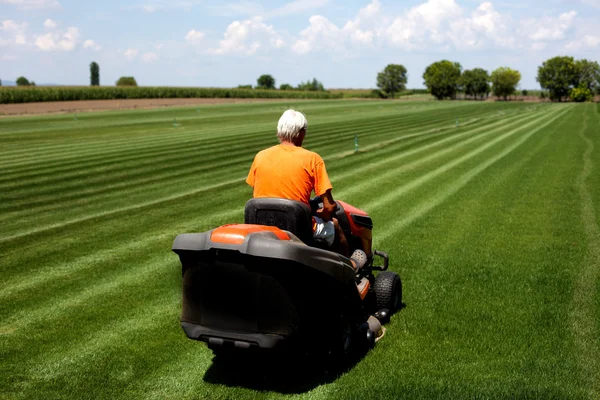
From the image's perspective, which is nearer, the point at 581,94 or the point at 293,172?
the point at 293,172

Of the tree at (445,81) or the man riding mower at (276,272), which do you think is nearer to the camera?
the man riding mower at (276,272)

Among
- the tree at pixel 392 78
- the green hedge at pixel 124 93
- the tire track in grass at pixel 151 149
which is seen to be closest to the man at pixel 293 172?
the tire track in grass at pixel 151 149

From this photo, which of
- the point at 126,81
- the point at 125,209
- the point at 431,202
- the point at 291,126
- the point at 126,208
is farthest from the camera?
the point at 126,81

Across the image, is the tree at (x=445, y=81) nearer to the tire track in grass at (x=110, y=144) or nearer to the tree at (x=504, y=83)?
the tree at (x=504, y=83)

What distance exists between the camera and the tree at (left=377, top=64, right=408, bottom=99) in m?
185

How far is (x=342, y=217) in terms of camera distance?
5598 mm

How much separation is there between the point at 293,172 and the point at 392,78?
187377 mm

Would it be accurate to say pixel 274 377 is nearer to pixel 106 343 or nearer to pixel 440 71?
pixel 106 343

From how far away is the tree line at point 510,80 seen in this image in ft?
522

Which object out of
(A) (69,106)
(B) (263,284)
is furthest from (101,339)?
(A) (69,106)

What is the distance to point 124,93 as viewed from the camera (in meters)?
85.9

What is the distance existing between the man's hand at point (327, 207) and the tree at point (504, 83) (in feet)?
564

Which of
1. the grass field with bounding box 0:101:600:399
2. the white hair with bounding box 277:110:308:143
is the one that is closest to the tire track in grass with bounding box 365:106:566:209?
the grass field with bounding box 0:101:600:399

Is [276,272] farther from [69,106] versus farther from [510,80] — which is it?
[510,80]
